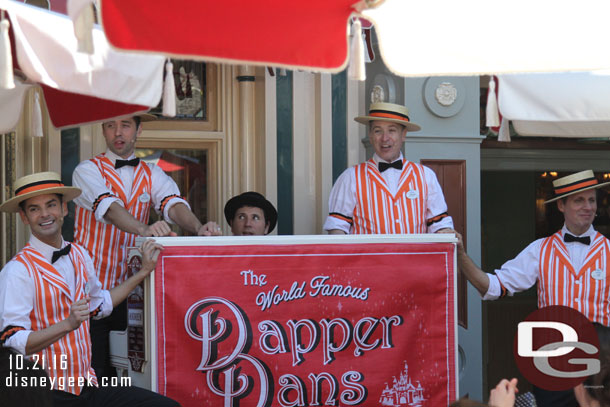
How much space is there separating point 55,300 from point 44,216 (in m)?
0.47

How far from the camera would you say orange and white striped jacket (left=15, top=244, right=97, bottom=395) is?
4.49 metres

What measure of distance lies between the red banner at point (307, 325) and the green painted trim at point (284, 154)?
1.88 metres

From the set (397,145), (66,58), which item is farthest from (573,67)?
(397,145)

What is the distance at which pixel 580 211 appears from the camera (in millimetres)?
5227

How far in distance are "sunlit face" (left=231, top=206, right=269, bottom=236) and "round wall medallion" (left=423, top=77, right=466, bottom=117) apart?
1.59m

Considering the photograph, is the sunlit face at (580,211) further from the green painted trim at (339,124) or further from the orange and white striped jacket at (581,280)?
the green painted trim at (339,124)

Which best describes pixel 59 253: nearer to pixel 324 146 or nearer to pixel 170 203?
pixel 170 203

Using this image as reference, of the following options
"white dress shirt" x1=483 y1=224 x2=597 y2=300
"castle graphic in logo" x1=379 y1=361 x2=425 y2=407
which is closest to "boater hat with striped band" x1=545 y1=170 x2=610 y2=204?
"white dress shirt" x1=483 y1=224 x2=597 y2=300

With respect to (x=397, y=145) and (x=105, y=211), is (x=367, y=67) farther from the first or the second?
(x=105, y=211)

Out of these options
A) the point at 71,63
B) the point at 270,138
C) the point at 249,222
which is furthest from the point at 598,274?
the point at 71,63

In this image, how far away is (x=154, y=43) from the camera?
2889mm

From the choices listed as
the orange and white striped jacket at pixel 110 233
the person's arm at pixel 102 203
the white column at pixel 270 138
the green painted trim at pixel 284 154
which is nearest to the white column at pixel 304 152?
the green painted trim at pixel 284 154

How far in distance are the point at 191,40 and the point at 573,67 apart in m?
1.56

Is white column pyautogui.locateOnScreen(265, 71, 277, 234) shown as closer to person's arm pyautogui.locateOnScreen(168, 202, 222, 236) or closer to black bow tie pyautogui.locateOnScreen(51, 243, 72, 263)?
person's arm pyautogui.locateOnScreen(168, 202, 222, 236)
